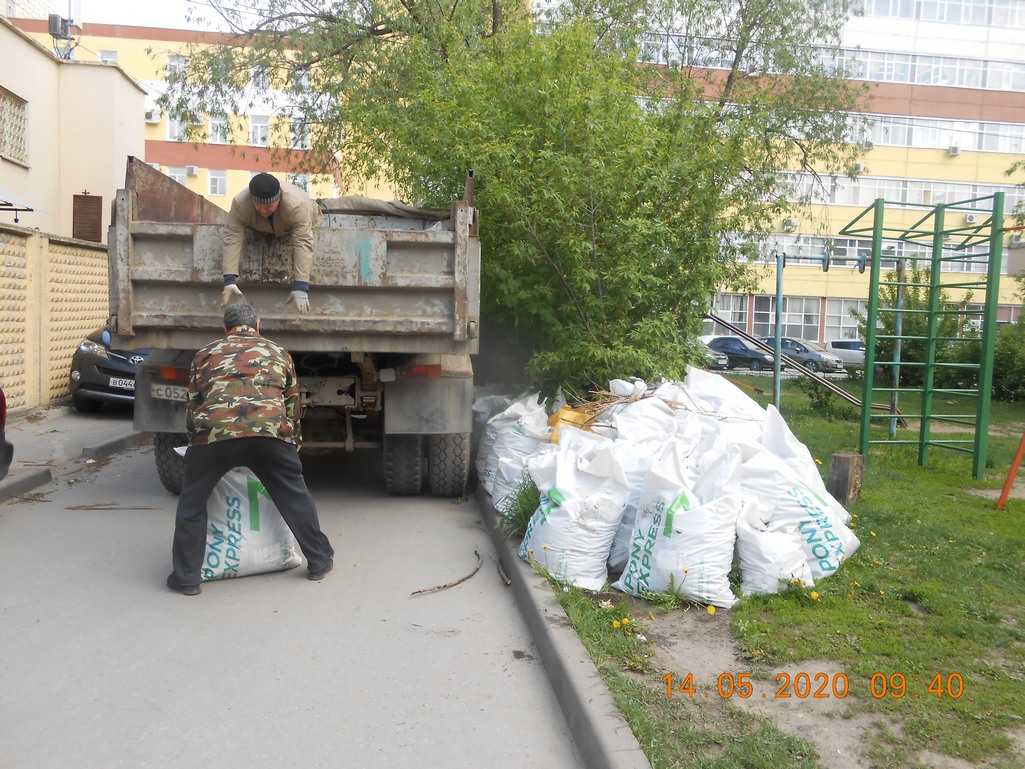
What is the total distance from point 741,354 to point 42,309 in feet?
93.7

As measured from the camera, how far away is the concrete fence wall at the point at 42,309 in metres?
11.9

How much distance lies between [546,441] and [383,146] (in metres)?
6.58

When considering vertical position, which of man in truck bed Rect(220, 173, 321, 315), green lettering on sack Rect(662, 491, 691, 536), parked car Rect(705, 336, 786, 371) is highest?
man in truck bed Rect(220, 173, 321, 315)

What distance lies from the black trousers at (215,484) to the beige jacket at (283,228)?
5.57ft

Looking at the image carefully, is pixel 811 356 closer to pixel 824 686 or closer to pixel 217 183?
pixel 217 183

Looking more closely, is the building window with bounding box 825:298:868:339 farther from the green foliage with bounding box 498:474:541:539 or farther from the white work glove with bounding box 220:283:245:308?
the white work glove with bounding box 220:283:245:308

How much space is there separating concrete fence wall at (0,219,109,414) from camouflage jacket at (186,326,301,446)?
7.27m

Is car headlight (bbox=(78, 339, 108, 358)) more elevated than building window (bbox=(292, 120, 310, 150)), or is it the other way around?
building window (bbox=(292, 120, 310, 150))

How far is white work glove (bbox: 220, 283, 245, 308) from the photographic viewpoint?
645 centimetres

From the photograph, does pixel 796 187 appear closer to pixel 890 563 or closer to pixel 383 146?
pixel 383 146

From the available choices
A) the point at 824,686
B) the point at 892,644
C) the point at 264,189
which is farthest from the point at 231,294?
the point at 892,644

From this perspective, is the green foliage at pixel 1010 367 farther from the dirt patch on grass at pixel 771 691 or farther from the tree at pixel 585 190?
the dirt patch on grass at pixel 771 691

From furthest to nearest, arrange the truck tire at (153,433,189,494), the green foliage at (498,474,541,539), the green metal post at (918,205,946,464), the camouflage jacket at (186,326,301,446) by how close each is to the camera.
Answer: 1. the green metal post at (918,205,946,464)
2. the truck tire at (153,433,189,494)
3. the green foliage at (498,474,541,539)
4. the camouflage jacket at (186,326,301,446)

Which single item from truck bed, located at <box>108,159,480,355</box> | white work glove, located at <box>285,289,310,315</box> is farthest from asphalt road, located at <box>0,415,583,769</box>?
white work glove, located at <box>285,289,310,315</box>
